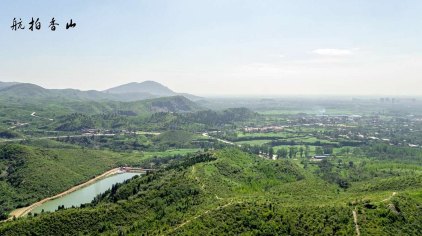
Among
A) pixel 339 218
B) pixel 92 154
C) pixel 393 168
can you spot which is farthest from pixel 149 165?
pixel 339 218

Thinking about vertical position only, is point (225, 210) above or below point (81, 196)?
above

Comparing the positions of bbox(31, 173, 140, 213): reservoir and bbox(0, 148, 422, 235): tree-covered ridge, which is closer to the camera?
bbox(0, 148, 422, 235): tree-covered ridge

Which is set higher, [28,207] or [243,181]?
[243,181]

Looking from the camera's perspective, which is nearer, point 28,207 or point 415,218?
point 415,218

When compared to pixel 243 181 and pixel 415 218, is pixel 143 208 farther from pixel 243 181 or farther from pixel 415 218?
pixel 415 218

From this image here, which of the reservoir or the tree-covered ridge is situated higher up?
the tree-covered ridge

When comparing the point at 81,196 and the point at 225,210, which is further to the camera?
the point at 81,196
